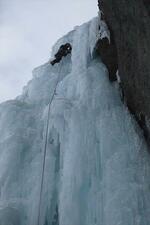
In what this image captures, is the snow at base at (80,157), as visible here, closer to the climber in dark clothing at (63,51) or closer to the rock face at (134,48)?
the rock face at (134,48)

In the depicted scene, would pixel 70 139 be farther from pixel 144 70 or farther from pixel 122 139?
pixel 144 70

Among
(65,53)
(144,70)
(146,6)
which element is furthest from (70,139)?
(65,53)

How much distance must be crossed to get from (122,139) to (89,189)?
953mm

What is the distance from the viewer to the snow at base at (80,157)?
5879mm

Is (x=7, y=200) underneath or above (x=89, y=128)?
underneath

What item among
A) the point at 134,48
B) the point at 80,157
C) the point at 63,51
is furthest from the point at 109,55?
the point at 63,51

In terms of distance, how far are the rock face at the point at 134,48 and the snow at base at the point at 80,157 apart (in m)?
0.39

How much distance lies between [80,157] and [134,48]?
6.38 feet

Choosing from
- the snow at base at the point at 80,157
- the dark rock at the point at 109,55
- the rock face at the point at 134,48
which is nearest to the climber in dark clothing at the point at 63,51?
the snow at base at the point at 80,157

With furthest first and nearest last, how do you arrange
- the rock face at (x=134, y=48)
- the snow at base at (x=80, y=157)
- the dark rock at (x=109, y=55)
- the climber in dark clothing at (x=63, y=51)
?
the climber in dark clothing at (x=63, y=51)
the dark rock at (x=109, y=55)
the snow at base at (x=80, y=157)
the rock face at (x=134, y=48)

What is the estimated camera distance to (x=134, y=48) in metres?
6.11

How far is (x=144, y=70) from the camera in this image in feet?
19.2

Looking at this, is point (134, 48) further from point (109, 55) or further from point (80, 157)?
point (109, 55)

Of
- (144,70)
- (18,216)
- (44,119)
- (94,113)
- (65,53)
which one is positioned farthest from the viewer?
(65,53)
